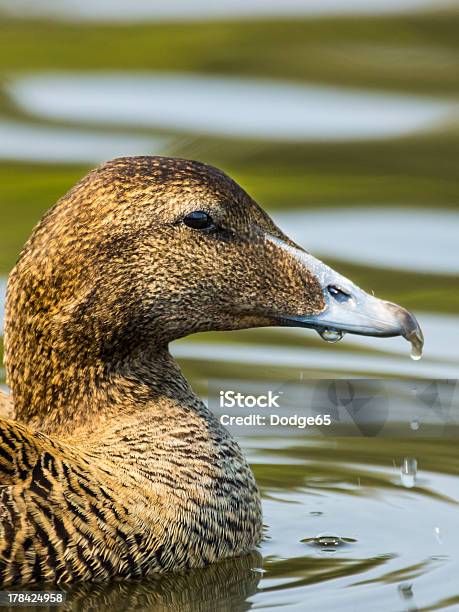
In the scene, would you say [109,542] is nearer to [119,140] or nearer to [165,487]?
[165,487]

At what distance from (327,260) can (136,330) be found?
3747mm

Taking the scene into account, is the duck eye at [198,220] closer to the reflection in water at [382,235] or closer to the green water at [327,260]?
the green water at [327,260]

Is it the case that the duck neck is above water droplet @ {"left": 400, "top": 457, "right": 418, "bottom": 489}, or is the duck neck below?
above

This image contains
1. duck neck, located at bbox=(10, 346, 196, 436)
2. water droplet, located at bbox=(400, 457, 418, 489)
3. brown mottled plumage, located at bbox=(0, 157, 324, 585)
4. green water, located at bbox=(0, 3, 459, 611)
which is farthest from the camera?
water droplet, located at bbox=(400, 457, 418, 489)

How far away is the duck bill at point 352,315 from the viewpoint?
7.75 metres

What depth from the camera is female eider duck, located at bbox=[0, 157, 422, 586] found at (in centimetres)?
762

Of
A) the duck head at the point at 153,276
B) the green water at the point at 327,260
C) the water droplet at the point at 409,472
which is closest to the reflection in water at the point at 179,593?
the green water at the point at 327,260

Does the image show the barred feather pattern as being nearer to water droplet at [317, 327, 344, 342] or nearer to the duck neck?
the duck neck

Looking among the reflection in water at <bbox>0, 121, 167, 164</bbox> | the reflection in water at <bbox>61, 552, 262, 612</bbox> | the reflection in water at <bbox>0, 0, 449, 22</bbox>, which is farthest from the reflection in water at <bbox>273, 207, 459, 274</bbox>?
the reflection in water at <bbox>61, 552, 262, 612</bbox>

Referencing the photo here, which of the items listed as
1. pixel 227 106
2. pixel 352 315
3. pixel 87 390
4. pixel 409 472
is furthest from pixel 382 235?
pixel 87 390

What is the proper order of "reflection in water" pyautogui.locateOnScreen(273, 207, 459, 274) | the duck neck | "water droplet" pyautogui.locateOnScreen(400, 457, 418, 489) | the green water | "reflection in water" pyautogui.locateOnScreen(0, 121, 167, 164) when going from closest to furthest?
the green water
the duck neck
"water droplet" pyautogui.locateOnScreen(400, 457, 418, 489)
"reflection in water" pyautogui.locateOnScreen(273, 207, 459, 274)
"reflection in water" pyautogui.locateOnScreen(0, 121, 167, 164)

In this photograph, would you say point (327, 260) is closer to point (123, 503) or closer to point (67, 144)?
point (67, 144)

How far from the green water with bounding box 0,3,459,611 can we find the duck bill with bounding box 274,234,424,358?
101cm

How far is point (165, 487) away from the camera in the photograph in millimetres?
7883
